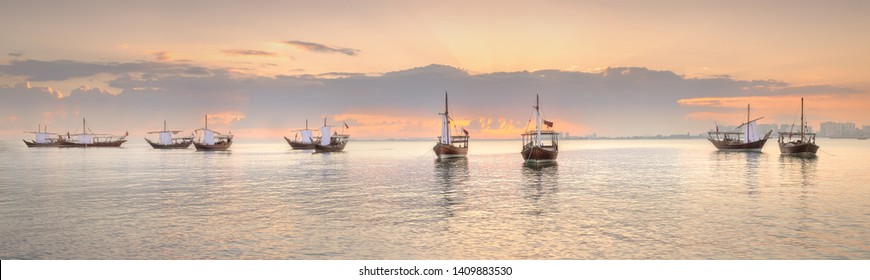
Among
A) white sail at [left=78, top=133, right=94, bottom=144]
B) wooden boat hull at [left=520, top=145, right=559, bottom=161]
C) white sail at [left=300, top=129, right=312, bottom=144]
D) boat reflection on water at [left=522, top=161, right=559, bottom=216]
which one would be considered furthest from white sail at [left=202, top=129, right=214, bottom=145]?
boat reflection on water at [left=522, top=161, right=559, bottom=216]

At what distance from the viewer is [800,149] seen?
90.0 m

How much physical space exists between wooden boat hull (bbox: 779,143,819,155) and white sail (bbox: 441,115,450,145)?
5622 centimetres

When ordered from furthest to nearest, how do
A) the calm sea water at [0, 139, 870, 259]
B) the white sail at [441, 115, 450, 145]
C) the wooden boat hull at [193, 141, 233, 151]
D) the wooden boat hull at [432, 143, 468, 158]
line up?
1. the wooden boat hull at [193, 141, 233, 151]
2. the wooden boat hull at [432, 143, 468, 158]
3. the white sail at [441, 115, 450, 145]
4. the calm sea water at [0, 139, 870, 259]

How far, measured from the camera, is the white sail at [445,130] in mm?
82875

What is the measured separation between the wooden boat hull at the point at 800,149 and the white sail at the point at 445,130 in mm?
56222

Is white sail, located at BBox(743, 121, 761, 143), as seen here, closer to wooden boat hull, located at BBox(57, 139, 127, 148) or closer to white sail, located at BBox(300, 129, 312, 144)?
white sail, located at BBox(300, 129, 312, 144)

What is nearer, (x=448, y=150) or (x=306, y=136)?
(x=448, y=150)

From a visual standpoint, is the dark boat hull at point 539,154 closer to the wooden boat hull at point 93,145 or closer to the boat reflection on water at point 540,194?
the boat reflection on water at point 540,194

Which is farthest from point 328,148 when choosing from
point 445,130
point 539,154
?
point 539,154

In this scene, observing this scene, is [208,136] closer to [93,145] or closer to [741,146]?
[93,145]

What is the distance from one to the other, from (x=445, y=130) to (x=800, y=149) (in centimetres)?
5741

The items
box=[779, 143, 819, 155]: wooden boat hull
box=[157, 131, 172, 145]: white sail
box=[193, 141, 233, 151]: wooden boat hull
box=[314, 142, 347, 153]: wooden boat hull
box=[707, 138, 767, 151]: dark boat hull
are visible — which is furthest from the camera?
box=[157, 131, 172, 145]: white sail

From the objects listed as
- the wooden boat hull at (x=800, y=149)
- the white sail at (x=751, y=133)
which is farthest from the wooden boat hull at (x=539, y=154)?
the white sail at (x=751, y=133)

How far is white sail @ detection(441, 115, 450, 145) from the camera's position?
82875mm
